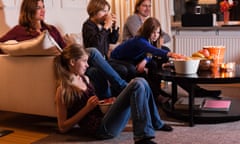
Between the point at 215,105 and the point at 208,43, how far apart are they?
6.93ft

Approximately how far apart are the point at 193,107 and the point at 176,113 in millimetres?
154

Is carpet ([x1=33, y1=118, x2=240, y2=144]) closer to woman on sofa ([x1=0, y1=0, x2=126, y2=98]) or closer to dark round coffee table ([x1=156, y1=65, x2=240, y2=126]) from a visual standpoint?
dark round coffee table ([x1=156, y1=65, x2=240, y2=126])

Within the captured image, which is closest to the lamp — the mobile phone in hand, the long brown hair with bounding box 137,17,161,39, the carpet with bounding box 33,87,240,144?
the long brown hair with bounding box 137,17,161,39

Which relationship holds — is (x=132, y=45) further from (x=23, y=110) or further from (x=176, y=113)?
(x=23, y=110)

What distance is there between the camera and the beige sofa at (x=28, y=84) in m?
3.08

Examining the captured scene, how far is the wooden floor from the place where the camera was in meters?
3.04

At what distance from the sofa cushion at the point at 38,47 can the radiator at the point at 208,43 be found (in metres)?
2.83

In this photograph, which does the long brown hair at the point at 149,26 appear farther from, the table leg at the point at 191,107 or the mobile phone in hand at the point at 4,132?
the mobile phone in hand at the point at 4,132

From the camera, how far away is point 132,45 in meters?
3.62

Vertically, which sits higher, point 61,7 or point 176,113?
point 61,7

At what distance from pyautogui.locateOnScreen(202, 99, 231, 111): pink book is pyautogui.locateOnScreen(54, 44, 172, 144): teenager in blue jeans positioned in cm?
66

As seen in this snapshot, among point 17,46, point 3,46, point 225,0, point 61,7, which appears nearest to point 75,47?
point 17,46

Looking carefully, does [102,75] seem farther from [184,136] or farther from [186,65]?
[184,136]

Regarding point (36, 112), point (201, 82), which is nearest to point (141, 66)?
point (201, 82)
